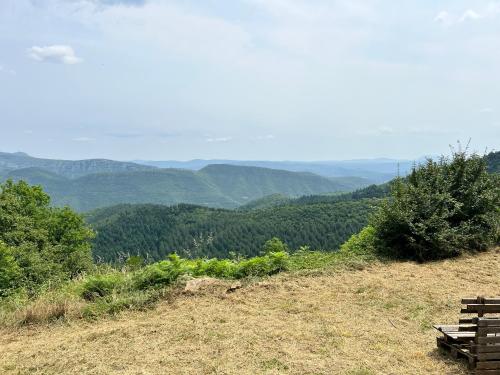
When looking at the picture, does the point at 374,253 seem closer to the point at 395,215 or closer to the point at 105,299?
the point at 395,215

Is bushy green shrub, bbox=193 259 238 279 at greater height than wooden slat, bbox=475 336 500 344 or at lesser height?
lesser

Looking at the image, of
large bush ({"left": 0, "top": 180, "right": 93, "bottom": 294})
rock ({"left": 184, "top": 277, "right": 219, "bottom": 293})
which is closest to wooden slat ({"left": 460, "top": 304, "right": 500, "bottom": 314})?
rock ({"left": 184, "top": 277, "right": 219, "bottom": 293})

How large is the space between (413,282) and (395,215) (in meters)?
2.59

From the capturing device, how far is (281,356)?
5344 millimetres

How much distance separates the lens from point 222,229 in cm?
11944

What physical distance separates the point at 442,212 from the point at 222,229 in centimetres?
11007

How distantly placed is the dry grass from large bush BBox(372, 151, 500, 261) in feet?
6.31

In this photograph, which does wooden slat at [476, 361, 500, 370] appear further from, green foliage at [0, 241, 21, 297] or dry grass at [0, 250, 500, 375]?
green foliage at [0, 241, 21, 297]

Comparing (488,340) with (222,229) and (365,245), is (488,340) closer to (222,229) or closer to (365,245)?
(365,245)

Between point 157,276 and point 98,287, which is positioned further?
point 157,276

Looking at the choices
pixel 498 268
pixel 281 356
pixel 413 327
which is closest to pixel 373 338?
pixel 413 327

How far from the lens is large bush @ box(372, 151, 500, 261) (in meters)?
10.5

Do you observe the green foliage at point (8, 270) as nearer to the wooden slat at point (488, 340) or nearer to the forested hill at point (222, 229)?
the wooden slat at point (488, 340)

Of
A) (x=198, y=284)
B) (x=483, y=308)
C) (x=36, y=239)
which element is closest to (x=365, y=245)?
(x=198, y=284)
